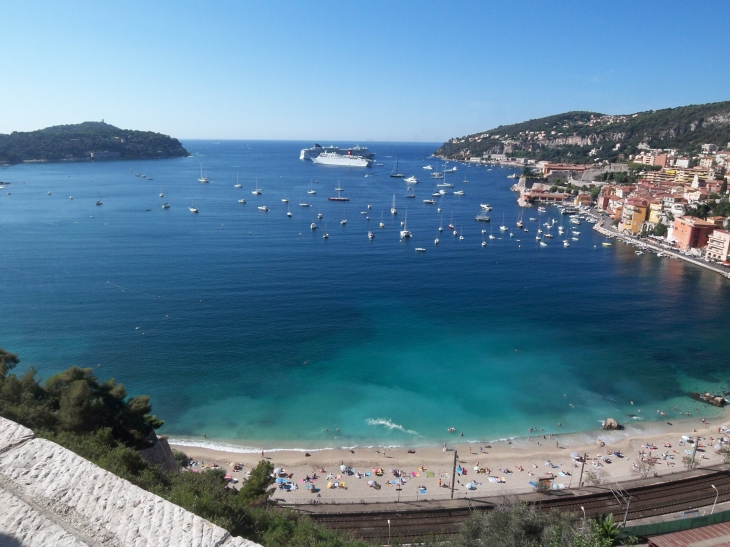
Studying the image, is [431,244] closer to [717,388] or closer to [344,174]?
[717,388]

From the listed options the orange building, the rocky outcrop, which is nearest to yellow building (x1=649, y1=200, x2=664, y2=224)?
the orange building

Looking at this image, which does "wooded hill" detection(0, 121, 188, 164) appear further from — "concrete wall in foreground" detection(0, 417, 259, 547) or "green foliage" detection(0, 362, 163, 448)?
"concrete wall in foreground" detection(0, 417, 259, 547)

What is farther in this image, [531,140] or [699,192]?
[531,140]

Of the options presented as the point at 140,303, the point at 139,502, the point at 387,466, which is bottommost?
the point at 387,466

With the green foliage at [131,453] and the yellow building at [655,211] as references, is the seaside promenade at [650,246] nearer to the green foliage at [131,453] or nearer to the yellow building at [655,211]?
the yellow building at [655,211]

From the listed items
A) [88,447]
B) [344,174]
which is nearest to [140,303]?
[88,447]

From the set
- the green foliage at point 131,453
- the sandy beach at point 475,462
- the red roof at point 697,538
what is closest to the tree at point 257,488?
the green foliage at point 131,453

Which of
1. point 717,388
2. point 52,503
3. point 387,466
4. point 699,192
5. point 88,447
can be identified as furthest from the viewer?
point 699,192

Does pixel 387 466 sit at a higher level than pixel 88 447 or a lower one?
lower
